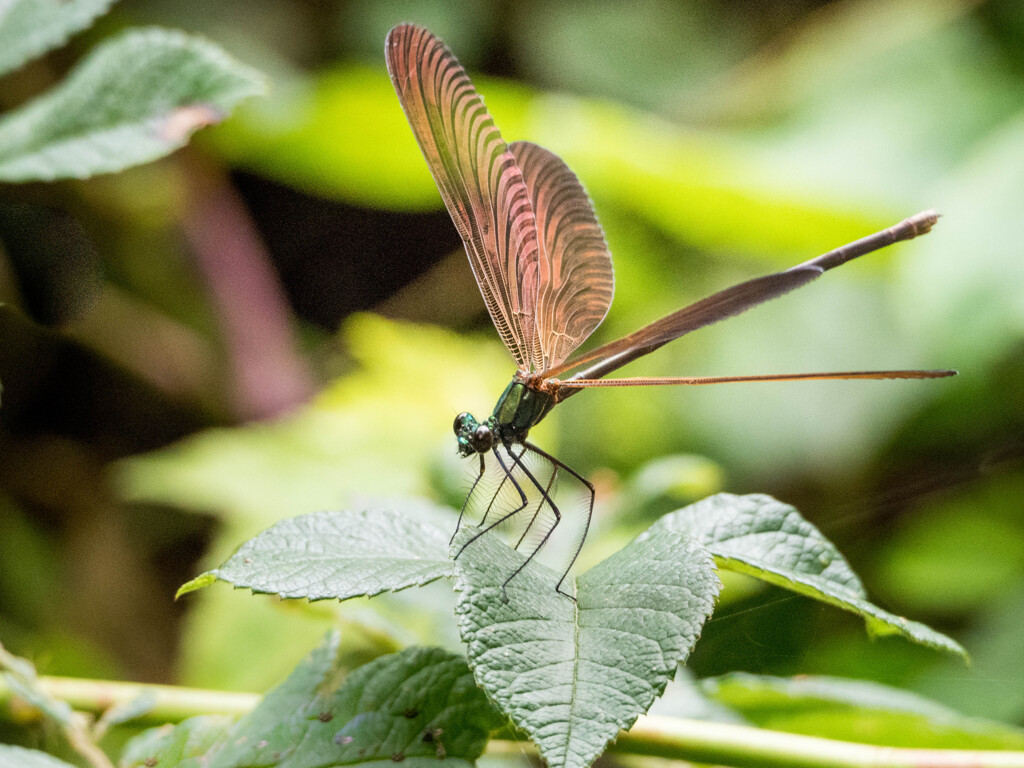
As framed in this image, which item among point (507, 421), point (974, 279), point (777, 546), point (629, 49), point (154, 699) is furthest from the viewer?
point (629, 49)

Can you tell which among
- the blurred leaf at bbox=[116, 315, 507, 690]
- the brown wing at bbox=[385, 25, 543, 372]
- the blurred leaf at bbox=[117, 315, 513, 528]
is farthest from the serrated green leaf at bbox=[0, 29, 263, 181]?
the blurred leaf at bbox=[117, 315, 513, 528]

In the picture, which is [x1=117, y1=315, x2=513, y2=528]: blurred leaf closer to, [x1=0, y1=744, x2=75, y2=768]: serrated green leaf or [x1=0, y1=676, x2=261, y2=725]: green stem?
[x1=0, y1=676, x2=261, y2=725]: green stem


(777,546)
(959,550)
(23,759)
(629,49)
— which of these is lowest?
(23,759)

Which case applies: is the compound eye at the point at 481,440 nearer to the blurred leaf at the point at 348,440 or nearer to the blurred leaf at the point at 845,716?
the blurred leaf at the point at 845,716

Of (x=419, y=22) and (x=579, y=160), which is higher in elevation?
(x=419, y=22)

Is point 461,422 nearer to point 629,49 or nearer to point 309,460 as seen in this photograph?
point 309,460

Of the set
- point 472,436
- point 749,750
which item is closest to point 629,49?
point 472,436
